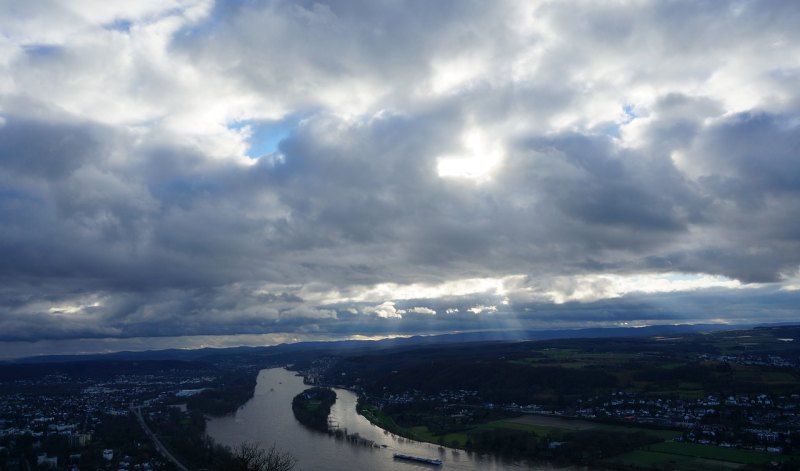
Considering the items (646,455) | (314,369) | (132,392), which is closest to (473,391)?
(646,455)

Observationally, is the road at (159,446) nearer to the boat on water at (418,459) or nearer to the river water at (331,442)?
the river water at (331,442)

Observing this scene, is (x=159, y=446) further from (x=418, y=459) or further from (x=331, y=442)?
(x=418, y=459)

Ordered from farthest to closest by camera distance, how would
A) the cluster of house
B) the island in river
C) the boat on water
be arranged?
the island in river, the cluster of house, the boat on water

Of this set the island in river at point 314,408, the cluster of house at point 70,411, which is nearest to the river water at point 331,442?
the island in river at point 314,408

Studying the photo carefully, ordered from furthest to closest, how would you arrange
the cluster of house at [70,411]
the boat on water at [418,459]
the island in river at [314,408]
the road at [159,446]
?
the island in river at [314,408]
the cluster of house at [70,411]
the boat on water at [418,459]
the road at [159,446]

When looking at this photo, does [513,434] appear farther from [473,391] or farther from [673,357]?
[673,357]

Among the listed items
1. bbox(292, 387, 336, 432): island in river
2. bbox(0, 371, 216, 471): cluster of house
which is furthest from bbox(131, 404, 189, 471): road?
bbox(292, 387, 336, 432): island in river

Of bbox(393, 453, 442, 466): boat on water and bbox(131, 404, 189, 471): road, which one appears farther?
bbox(393, 453, 442, 466): boat on water

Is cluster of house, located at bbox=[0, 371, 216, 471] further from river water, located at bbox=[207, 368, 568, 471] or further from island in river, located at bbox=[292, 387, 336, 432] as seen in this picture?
island in river, located at bbox=[292, 387, 336, 432]

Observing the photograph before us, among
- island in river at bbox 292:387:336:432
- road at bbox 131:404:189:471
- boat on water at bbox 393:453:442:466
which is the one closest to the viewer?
road at bbox 131:404:189:471

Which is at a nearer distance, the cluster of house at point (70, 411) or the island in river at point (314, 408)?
the cluster of house at point (70, 411)
